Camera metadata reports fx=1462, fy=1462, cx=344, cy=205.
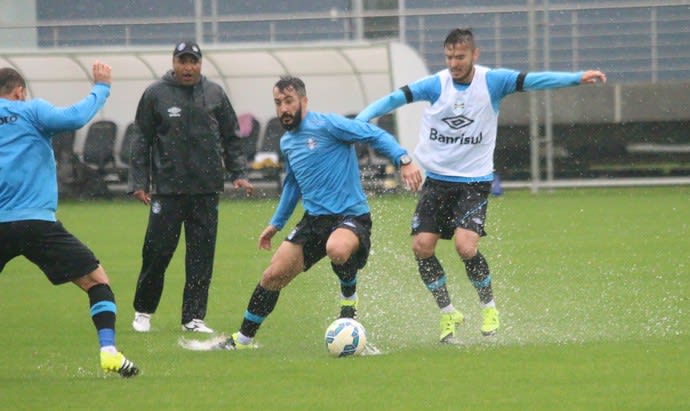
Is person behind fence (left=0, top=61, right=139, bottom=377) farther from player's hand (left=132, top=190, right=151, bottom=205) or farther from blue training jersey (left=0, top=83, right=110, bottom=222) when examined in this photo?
player's hand (left=132, top=190, right=151, bottom=205)

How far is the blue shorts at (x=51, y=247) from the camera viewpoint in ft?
28.2

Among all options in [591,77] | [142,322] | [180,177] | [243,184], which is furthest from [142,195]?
[591,77]

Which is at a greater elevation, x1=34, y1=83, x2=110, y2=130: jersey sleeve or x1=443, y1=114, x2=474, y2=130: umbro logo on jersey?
x1=34, y1=83, x2=110, y2=130: jersey sleeve

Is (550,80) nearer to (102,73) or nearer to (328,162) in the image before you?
(328,162)

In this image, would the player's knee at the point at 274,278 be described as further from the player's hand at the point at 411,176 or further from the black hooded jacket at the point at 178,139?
the black hooded jacket at the point at 178,139

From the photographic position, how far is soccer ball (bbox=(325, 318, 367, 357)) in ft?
30.6

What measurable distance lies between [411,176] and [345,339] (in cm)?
113

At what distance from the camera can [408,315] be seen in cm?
1170

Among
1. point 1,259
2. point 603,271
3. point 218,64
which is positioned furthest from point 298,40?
point 1,259

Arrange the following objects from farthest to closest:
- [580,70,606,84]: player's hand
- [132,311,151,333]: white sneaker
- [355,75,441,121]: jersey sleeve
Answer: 1. [132,311,151,333]: white sneaker
2. [355,75,441,121]: jersey sleeve
3. [580,70,606,84]: player's hand

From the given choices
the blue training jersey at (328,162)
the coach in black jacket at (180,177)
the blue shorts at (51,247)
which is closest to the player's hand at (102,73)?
the blue shorts at (51,247)

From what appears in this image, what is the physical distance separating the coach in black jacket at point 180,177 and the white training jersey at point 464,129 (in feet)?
5.49

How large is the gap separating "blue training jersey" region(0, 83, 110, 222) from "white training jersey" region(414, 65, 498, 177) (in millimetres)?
2778

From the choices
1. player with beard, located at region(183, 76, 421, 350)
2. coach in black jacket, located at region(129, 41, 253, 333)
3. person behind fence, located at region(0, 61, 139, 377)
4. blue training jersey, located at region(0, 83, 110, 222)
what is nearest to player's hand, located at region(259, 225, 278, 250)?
player with beard, located at region(183, 76, 421, 350)
